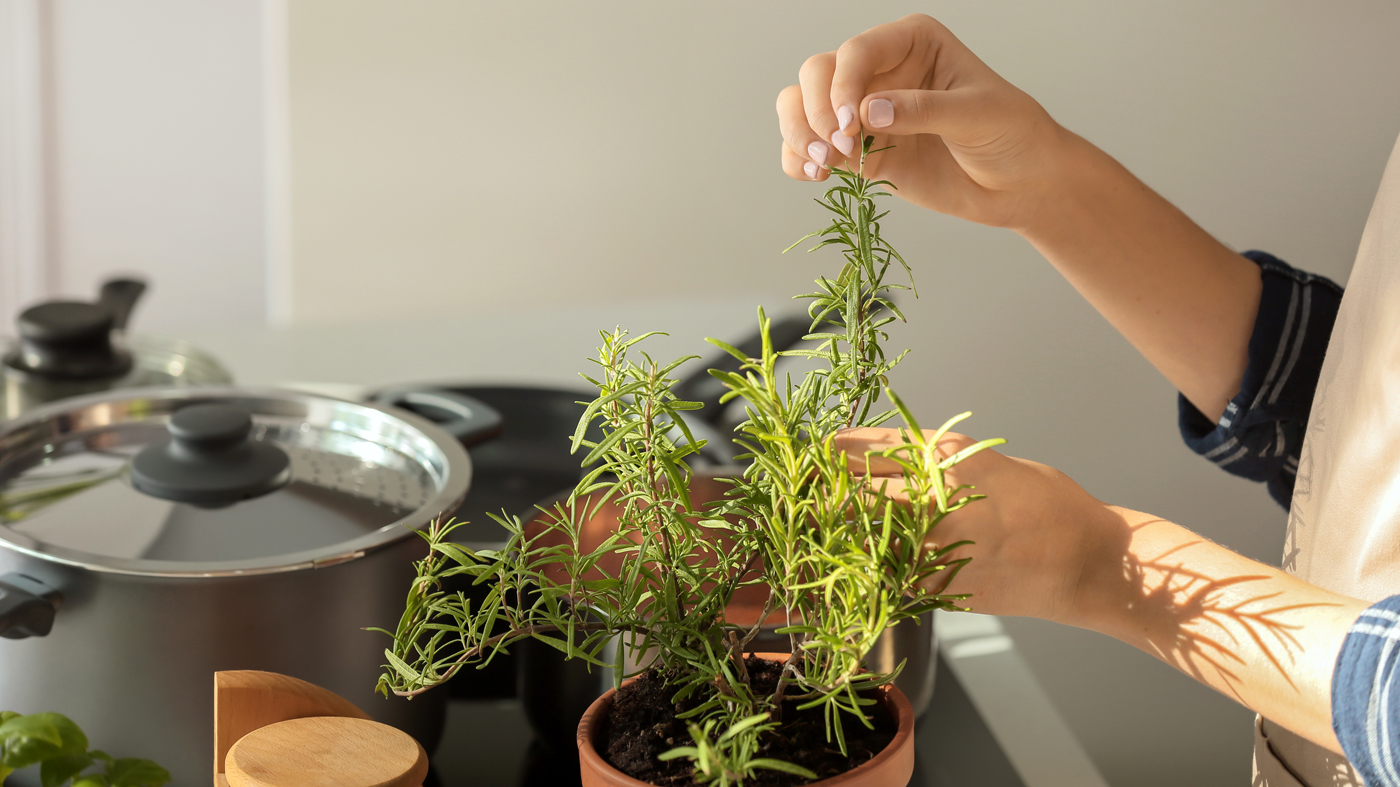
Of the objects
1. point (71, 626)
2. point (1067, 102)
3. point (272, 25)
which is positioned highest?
point (272, 25)

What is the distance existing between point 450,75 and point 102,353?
2.68 feet

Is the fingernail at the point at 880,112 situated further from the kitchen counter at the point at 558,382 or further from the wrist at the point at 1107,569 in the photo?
the kitchen counter at the point at 558,382

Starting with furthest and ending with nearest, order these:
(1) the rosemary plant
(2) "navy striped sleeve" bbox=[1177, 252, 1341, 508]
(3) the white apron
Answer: (2) "navy striped sleeve" bbox=[1177, 252, 1341, 508] < (3) the white apron < (1) the rosemary plant

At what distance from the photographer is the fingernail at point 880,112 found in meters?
0.38

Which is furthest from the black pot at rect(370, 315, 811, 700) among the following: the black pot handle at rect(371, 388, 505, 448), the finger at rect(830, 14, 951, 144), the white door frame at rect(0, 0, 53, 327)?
the white door frame at rect(0, 0, 53, 327)

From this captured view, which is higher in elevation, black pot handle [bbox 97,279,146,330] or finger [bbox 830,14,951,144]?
finger [bbox 830,14,951,144]

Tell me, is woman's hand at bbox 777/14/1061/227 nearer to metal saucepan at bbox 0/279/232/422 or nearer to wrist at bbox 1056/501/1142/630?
wrist at bbox 1056/501/1142/630

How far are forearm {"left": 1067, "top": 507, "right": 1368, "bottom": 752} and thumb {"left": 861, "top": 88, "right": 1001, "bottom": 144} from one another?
159 millimetres

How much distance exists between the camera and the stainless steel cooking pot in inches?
16.4

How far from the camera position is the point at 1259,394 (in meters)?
0.61

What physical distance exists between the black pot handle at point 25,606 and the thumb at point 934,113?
362 millimetres

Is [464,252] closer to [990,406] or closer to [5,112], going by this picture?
[990,406]

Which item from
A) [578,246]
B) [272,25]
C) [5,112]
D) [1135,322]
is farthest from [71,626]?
[5,112]

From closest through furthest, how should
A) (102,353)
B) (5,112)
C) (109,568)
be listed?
(109,568)
(102,353)
(5,112)
